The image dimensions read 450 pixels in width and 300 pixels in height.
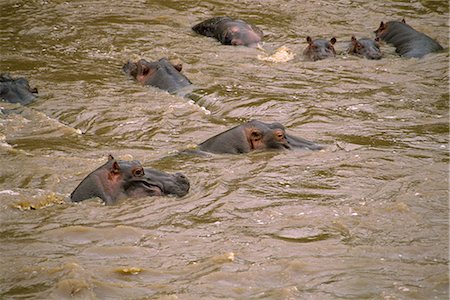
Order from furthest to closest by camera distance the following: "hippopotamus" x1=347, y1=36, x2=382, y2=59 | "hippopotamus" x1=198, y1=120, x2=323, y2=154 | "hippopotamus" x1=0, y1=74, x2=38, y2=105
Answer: "hippopotamus" x1=347, y1=36, x2=382, y2=59 → "hippopotamus" x1=0, y1=74, x2=38, y2=105 → "hippopotamus" x1=198, y1=120, x2=323, y2=154

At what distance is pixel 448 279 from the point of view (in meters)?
5.52

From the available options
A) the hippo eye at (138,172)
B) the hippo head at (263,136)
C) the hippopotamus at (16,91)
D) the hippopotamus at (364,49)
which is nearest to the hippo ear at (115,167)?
the hippo eye at (138,172)

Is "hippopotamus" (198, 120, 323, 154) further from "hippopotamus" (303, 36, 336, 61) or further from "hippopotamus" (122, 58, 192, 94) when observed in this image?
"hippopotamus" (303, 36, 336, 61)

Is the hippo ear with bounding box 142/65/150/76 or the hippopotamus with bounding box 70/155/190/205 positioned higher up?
the hippopotamus with bounding box 70/155/190/205

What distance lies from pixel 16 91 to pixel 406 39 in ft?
20.3

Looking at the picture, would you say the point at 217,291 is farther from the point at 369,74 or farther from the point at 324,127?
the point at 369,74

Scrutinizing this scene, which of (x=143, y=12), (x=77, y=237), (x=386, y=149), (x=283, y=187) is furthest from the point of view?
(x=143, y=12)

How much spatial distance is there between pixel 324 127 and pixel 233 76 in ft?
8.51

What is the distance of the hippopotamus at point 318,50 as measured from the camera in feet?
42.5

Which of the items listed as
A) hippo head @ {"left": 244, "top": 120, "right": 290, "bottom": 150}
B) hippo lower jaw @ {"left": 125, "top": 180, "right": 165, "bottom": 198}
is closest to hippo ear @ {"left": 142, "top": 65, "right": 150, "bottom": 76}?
hippo head @ {"left": 244, "top": 120, "right": 290, "bottom": 150}

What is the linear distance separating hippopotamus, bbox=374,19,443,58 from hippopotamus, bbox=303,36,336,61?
110 cm

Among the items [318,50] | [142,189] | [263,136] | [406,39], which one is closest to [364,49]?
[318,50]

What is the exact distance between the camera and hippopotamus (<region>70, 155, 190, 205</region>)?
23.5 feet

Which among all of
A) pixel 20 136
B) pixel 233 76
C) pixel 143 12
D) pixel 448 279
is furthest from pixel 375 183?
pixel 143 12
